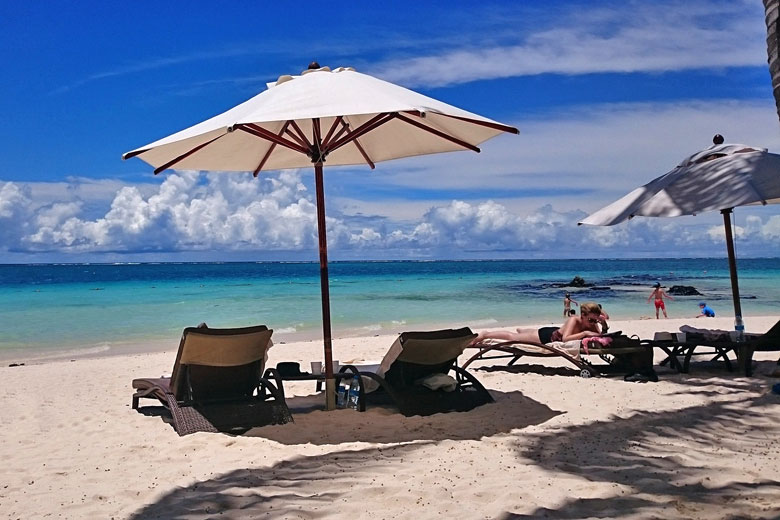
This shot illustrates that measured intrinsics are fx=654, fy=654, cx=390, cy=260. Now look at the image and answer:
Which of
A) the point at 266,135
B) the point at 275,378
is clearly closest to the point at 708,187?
the point at 266,135

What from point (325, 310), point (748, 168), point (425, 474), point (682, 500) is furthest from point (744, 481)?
point (748, 168)

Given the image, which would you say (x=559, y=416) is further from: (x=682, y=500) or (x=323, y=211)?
(x=323, y=211)

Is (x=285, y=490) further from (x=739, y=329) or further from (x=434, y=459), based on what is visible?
A: (x=739, y=329)

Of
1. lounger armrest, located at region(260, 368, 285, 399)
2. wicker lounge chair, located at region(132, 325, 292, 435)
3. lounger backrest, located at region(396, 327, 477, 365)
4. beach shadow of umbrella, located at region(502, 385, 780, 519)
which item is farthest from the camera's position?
lounger armrest, located at region(260, 368, 285, 399)

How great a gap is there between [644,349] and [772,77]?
442 cm

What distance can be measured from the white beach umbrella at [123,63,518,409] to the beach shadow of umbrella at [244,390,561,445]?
37cm

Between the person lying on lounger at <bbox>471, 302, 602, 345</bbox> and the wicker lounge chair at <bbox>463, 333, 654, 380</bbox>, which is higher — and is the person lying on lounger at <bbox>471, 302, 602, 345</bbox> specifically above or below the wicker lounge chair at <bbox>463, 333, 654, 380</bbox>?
above

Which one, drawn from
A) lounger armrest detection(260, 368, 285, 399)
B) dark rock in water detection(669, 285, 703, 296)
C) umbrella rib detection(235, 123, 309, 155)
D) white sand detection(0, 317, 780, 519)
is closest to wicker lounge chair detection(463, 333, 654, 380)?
white sand detection(0, 317, 780, 519)

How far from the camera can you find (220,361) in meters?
4.88

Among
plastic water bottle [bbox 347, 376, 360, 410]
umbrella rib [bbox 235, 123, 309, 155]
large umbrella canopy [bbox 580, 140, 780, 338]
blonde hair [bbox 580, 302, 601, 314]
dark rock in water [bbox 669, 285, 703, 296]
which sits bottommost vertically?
dark rock in water [bbox 669, 285, 703, 296]

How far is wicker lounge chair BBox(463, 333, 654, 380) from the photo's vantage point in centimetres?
660

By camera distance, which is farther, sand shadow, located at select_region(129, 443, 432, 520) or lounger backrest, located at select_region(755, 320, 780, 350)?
lounger backrest, located at select_region(755, 320, 780, 350)

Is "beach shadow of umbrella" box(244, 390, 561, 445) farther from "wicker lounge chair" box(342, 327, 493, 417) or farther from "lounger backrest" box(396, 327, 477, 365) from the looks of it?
"lounger backrest" box(396, 327, 477, 365)

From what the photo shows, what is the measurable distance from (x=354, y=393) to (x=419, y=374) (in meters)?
0.56
